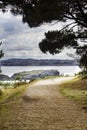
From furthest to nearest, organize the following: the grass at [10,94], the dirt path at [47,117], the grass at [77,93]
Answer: the grass at [10,94], the grass at [77,93], the dirt path at [47,117]

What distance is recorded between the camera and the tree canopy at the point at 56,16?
1995 centimetres

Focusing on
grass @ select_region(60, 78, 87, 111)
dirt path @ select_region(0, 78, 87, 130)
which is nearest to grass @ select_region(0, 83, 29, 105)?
grass @ select_region(60, 78, 87, 111)

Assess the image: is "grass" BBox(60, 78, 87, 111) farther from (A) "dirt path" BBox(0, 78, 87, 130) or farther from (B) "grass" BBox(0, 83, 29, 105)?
(B) "grass" BBox(0, 83, 29, 105)

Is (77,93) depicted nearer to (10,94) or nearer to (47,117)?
(10,94)

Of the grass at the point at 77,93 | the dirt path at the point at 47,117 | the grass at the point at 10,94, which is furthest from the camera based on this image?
the grass at the point at 10,94

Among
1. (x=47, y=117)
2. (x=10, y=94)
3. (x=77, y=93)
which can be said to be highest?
(x=47, y=117)

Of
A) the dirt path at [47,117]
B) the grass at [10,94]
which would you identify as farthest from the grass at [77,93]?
the grass at [10,94]

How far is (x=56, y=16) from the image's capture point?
2128 cm

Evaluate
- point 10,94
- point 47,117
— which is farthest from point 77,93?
point 47,117

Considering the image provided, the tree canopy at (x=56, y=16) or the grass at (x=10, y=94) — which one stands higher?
the tree canopy at (x=56, y=16)

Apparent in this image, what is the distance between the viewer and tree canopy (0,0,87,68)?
786 inches

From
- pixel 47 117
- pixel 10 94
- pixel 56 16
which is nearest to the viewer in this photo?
pixel 47 117

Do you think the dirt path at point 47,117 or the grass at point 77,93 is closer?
the dirt path at point 47,117

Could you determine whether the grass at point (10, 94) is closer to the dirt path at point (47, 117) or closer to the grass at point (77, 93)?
the grass at point (77, 93)
